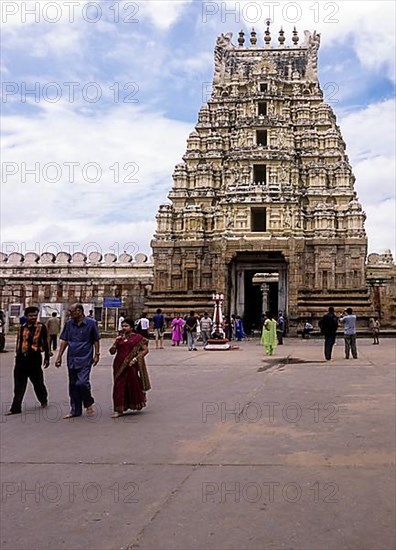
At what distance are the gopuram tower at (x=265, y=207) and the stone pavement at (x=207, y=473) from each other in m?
20.5

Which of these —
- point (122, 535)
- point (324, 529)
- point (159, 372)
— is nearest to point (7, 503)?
point (122, 535)

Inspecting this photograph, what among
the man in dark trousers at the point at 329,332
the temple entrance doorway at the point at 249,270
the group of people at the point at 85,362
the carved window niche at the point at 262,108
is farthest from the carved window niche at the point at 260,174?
the group of people at the point at 85,362

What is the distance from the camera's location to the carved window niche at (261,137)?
111 ft

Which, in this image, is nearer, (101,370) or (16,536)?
(16,536)

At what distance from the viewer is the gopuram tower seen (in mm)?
30469

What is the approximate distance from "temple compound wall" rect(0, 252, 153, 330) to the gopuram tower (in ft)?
9.13

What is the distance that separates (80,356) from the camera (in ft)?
28.0

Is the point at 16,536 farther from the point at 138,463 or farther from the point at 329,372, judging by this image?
the point at 329,372

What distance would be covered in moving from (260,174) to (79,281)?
11652 millimetres

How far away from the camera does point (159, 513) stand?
14.5ft

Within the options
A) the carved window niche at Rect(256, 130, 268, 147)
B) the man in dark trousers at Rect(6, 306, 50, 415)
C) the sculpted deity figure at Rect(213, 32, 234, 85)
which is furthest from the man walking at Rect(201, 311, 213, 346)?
the sculpted deity figure at Rect(213, 32, 234, 85)

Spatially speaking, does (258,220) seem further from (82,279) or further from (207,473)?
(207,473)

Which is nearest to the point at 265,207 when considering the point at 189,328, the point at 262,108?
the point at 262,108

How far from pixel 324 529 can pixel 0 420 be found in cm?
529
